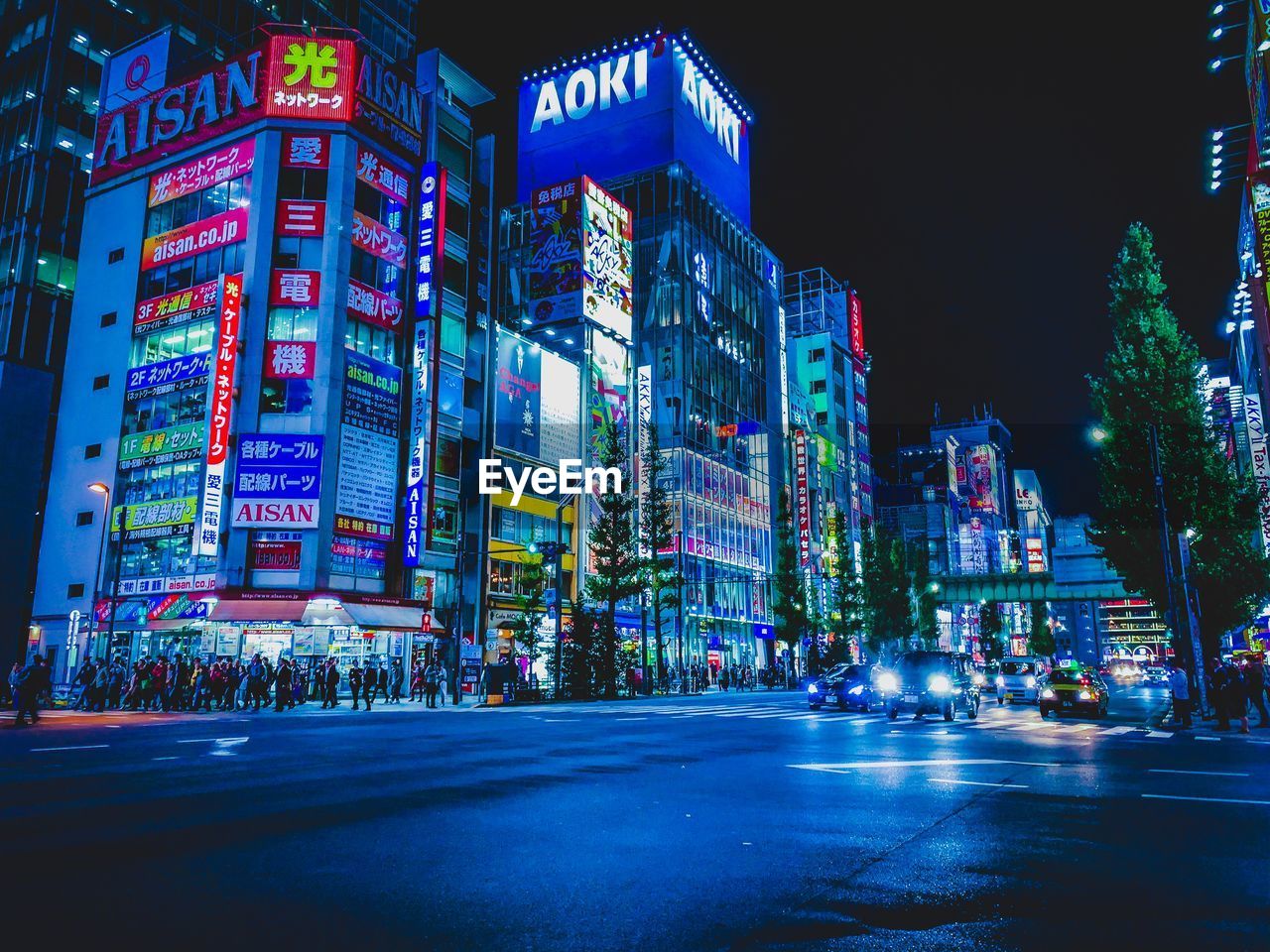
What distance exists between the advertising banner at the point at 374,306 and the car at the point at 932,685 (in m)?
29.4

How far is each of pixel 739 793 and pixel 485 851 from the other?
13.1 feet

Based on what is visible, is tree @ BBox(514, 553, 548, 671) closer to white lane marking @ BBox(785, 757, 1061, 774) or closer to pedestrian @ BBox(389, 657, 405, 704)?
pedestrian @ BBox(389, 657, 405, 704)

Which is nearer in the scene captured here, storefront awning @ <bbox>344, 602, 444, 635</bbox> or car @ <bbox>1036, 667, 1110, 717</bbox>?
car @ <bbox>1036, 667, 1110, 717</bbox>

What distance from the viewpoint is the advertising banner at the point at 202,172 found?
142ft

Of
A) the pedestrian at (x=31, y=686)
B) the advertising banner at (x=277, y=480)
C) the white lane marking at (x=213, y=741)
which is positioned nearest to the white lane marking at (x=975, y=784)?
the white lane marking at (x=213, y=741)

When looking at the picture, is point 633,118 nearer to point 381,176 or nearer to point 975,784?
point 381,176

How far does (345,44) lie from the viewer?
144ft

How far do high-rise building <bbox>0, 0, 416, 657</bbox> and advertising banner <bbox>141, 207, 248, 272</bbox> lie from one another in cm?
646

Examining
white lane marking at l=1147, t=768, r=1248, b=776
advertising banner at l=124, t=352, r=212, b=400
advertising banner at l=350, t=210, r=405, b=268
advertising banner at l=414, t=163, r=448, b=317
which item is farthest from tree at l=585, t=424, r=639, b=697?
white lane marking at l=1147, t=768, r=1248, b=776

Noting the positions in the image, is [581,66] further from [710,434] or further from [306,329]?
[306,329]

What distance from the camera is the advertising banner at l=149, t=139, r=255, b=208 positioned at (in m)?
43.2

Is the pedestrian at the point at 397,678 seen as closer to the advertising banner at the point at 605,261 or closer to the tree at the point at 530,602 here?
the tree at the point at 530,602

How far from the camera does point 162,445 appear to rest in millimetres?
41500

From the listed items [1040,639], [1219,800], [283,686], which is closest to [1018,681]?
[283,686]
